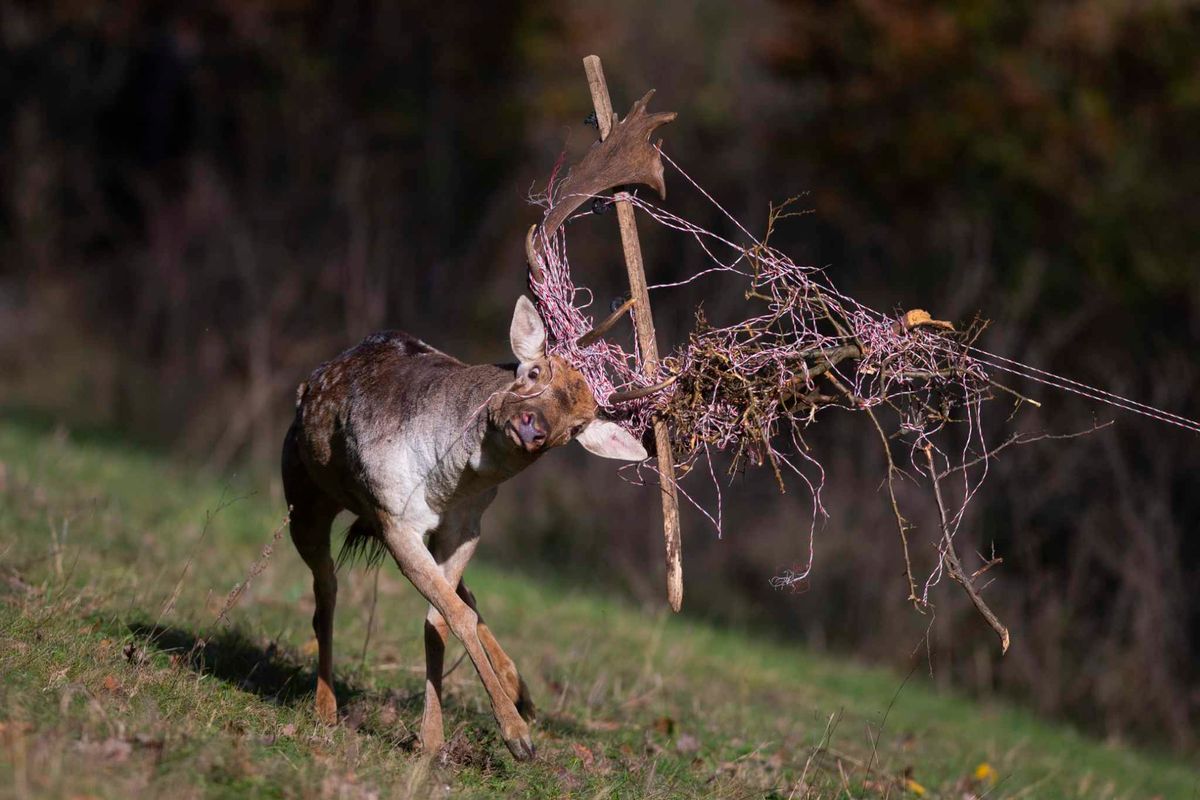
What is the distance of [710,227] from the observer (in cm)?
2106

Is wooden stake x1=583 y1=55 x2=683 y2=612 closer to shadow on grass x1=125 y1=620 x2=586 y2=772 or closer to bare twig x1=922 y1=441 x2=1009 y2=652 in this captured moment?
bare twig x1=922 y1=441 x2=1009 y2=652

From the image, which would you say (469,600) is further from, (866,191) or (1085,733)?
(866,191)

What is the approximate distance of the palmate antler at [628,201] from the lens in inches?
245

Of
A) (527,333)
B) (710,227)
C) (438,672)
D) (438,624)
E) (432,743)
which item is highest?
(710,227)

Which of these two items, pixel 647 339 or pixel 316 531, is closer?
pixel 647 339

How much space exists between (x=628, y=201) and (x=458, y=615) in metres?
1.93

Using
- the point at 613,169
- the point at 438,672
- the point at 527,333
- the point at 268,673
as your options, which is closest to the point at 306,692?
the point at 268,673

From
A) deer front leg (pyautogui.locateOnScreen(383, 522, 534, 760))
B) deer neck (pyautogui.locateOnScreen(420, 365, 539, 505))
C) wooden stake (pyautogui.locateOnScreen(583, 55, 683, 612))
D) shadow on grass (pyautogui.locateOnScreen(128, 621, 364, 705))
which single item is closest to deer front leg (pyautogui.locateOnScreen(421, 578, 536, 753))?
deer front leg (pyautogui.locateOnScreen(383, 522, 534, 760))

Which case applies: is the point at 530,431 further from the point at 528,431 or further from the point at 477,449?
the point at 477,449

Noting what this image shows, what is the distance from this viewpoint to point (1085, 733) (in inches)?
535

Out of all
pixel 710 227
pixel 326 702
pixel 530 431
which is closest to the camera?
pixel 530 431

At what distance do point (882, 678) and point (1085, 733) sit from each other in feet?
6.11

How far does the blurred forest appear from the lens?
15.1m

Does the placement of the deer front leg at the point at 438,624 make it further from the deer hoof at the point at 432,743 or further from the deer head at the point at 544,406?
the deer head at the point at 544,406
